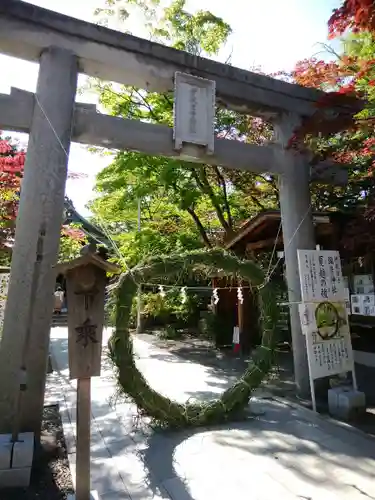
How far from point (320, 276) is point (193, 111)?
3.54m

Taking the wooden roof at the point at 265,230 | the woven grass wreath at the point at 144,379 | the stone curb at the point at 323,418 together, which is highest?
Result: the wooden roof at the point at 265,230

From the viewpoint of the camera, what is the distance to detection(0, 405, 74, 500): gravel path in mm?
3809

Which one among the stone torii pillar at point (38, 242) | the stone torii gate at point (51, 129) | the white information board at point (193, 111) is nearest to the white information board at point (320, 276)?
the stone torii gate at point (51, 129)

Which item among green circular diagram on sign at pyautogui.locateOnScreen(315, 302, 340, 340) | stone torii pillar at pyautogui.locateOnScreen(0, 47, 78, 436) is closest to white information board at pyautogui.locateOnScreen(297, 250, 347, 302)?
green circular diagram on sign at pyautogui.locateOnScreen(315, 302, 340, 340)

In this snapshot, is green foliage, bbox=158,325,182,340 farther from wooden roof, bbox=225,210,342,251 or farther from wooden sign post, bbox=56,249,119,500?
wooden sign post, bbox=56,249,119,500

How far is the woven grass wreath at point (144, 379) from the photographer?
5.25 meters

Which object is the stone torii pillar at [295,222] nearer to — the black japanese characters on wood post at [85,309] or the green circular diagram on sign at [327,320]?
the green circular diagram on sign at [327,320]

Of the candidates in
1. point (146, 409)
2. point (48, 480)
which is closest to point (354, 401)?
point (146, 409)

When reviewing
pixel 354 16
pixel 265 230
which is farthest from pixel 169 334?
pixel 354 16

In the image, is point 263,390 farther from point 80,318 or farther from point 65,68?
point 65,68

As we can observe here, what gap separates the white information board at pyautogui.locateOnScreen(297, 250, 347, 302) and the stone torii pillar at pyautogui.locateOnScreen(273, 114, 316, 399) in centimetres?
47

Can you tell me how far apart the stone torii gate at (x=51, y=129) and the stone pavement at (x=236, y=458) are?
4.37ft

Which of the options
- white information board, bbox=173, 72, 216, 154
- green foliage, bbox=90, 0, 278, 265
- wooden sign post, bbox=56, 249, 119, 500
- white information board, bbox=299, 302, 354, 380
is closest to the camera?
wooden sign post, bbox=56, 249, 119, 500

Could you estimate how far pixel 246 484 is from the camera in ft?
13.0
